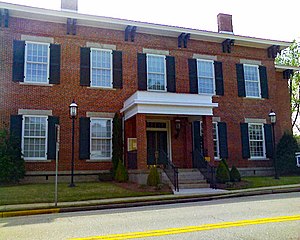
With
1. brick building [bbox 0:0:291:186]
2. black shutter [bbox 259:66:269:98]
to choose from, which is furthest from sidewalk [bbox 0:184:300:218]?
black shutter [bbox 259:66:269:98]

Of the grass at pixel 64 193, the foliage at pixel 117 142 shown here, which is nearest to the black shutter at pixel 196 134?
the foliage at pixel 117 142

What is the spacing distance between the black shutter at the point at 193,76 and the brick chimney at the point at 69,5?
7.11 metres

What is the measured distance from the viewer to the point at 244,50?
21.5 metres

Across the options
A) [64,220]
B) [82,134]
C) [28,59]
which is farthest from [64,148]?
[64,220]

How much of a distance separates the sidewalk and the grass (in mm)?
538

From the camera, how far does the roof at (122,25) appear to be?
16.6m

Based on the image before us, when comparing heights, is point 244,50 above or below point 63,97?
above

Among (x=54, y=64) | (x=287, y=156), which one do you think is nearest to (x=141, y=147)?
(x=54, y=64)

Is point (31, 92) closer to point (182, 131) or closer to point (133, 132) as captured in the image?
point (133, 132)

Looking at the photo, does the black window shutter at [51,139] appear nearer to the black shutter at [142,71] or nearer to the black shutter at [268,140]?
the black shutter at [142,71]

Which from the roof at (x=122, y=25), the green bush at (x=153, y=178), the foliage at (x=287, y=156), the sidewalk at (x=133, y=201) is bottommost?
the sidewalk at (x=133, y=201)

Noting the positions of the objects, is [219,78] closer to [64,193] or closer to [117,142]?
[117,142]

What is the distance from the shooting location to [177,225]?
7148mm

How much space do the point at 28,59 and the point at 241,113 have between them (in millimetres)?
12564
